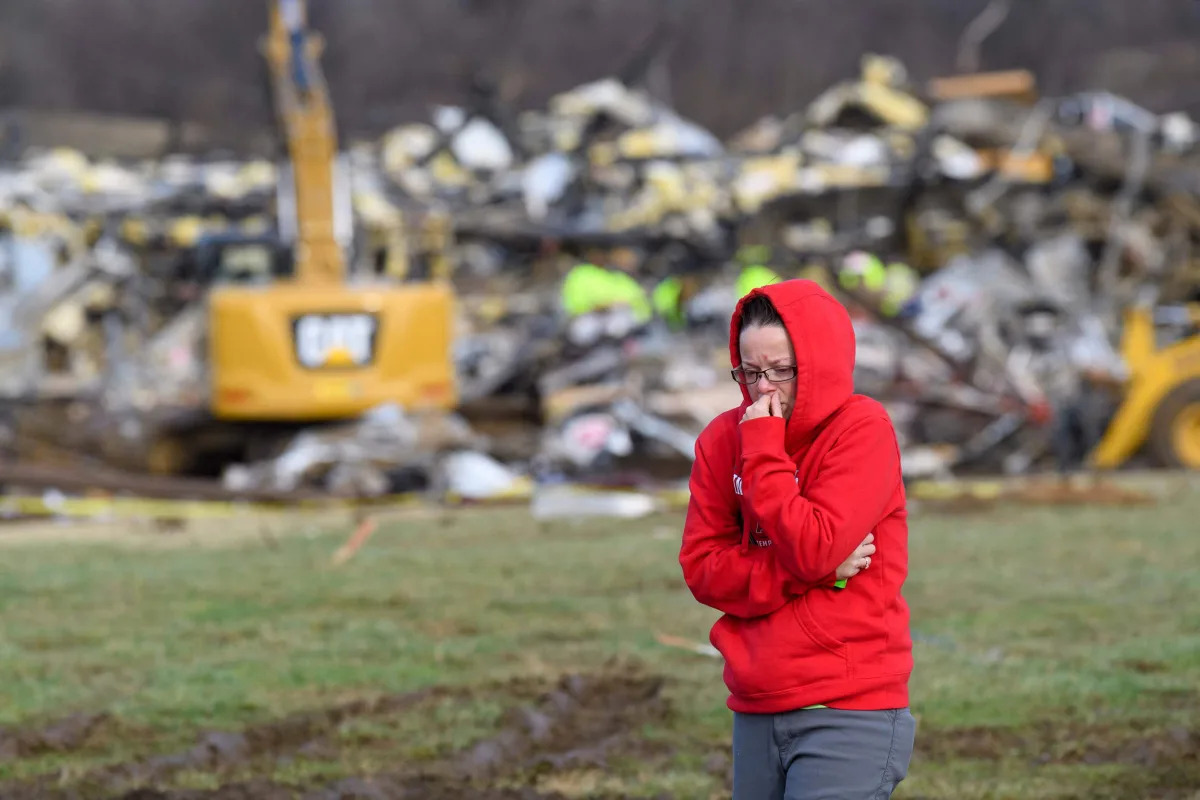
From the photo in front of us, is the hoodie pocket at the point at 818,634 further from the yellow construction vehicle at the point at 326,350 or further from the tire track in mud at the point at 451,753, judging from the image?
the yellow construction vehicle at the point at 326,350

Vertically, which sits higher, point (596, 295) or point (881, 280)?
point (881, 280)

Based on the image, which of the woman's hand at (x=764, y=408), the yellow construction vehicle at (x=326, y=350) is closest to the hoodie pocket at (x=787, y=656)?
the woman's hand at (x=764, y=408)

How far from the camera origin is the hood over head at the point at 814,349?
127 inches

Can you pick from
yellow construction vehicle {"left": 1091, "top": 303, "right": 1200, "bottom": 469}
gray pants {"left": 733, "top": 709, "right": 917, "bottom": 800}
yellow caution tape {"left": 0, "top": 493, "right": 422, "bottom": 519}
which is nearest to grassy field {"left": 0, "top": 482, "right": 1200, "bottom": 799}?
gray pants {"left": 733, "top": 709, "right": 917, "bottom": 800}

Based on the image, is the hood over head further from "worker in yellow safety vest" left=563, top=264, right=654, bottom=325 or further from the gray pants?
"worker in yellow safety vest" left=563, top=264, right=654, bottom=325

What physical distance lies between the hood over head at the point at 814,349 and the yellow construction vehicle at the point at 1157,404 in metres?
12.2

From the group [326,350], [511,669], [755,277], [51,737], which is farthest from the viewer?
[755,277]

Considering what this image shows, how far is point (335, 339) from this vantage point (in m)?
15.6

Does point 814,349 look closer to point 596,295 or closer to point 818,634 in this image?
point 818,634

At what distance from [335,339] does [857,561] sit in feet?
41.8

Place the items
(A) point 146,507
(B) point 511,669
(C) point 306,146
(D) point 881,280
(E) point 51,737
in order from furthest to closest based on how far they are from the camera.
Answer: (D) point 881,280 < (C) point 306,146 < (A) point 146,507 < (B) point 511,669 < (E) point 51,737

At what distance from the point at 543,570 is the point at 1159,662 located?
12.4ft

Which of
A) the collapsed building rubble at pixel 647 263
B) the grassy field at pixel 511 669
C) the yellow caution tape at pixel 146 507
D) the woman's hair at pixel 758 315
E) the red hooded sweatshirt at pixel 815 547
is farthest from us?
the collapsed building rubble at pixel 647 263

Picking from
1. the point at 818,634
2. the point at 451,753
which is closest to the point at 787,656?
the point at 818,634
